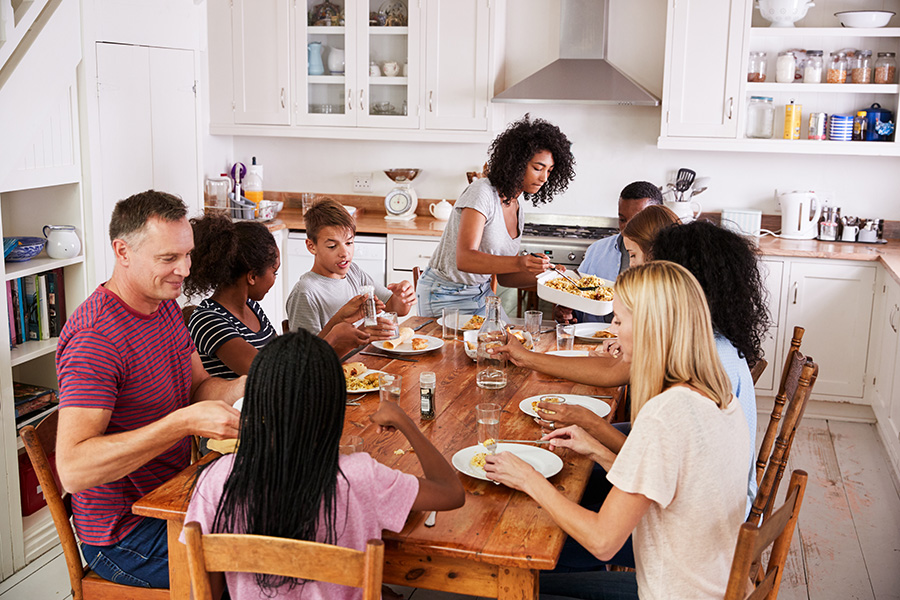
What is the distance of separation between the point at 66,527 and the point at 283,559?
0.78m

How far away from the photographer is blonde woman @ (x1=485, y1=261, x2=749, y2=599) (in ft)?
4.99

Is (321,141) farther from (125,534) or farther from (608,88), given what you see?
(125,534)

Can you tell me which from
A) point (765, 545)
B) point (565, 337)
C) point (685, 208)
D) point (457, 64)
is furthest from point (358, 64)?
point (765, 545)

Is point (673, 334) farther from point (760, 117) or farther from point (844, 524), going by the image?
point (760, 117)

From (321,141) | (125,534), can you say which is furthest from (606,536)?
(321,141)

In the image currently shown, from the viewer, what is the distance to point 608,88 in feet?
15.6

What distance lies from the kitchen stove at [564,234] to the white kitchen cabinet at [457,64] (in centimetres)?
69

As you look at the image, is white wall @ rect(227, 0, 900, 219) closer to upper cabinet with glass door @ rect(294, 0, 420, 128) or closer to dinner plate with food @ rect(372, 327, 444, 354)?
upper cabinet with glass door @ rect(294, 0, 420, 128)

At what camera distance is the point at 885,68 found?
452cm

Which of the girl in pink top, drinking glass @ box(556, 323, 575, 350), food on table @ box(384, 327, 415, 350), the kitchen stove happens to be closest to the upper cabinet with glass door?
the kitchen stove

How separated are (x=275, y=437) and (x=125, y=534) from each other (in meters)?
0.74

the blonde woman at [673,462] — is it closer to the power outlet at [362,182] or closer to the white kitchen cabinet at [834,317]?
the white kitchen cabinet at [834,317]

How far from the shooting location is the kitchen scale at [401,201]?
530cm

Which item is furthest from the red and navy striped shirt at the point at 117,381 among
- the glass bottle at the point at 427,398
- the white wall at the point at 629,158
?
the white wall at the point at 629,158
